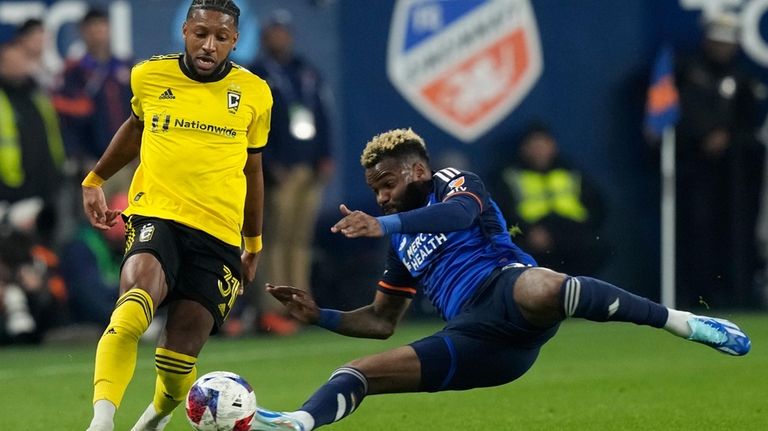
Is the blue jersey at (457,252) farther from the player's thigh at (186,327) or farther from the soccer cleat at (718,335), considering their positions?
the player's thigh at (186,327)

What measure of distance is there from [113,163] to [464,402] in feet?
9.34

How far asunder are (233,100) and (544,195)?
797 cm

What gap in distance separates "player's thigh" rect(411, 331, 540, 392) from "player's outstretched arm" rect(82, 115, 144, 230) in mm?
1794

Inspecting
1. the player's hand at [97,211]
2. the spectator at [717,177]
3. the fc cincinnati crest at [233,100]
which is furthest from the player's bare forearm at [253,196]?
the spectator at [717,177]

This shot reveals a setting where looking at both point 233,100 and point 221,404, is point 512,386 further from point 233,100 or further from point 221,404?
point 221,404

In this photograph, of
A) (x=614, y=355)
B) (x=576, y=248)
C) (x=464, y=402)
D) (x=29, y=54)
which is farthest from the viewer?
(x=576, y=248)

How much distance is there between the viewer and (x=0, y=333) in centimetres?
1359

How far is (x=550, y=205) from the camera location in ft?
49.5

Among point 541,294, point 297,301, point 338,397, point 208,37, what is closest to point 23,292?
point 208,37

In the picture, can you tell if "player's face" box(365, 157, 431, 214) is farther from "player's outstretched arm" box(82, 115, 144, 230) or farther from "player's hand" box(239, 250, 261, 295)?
"player's outstretched arm" box(82, 115, 144, 230)

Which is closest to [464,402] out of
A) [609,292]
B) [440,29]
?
[609,292]

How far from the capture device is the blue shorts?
22.3 feet

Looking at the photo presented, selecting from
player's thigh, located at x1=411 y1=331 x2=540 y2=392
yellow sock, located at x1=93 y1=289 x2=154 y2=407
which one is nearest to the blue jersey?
player's thigh, located at x1=411 y1=331 x2=540 y2=392

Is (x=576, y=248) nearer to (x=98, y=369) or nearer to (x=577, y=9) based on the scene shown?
(x=577, y=9)
